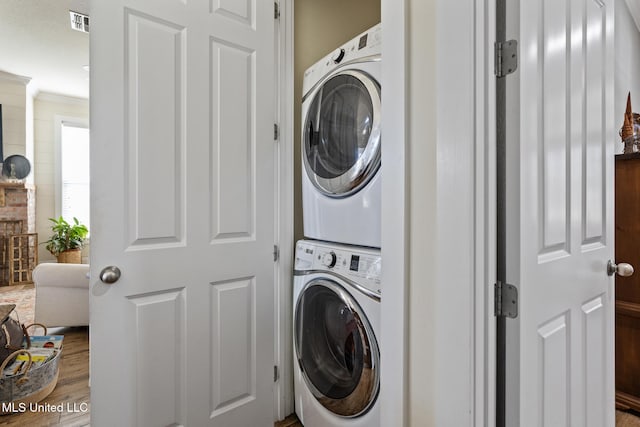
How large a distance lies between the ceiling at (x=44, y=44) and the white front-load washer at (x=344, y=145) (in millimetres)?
1875

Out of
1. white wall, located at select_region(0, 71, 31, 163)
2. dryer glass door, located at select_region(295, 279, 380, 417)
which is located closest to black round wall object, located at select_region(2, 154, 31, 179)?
white wall, located at select_region(0, 71, 31, 163)

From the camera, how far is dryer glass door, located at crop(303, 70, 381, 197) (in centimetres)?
133

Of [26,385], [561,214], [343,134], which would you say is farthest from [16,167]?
[561,214]

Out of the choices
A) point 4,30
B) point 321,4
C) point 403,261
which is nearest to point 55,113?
point 4,30

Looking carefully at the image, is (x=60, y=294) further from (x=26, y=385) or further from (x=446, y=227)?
(x=446, y=227)

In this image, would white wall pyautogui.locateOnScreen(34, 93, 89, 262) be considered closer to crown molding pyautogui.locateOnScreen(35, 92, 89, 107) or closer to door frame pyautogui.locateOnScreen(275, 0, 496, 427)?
crown molding pyautogui.locateOnScreen(35, 92, 89, 107)

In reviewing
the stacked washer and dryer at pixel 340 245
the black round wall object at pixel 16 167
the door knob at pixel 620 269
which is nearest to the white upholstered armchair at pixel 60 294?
the stacked washer and dryer at pixel 340 245

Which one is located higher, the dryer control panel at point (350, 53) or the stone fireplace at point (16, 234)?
the dryer control panel at point (350, 53)

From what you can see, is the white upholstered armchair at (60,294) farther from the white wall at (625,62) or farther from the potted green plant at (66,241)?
the white wall at (625,62)

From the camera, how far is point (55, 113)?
17.1ft

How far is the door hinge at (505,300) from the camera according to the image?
848mm

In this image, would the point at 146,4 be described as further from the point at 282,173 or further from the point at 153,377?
the point at 153,377

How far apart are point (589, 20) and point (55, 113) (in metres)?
6.33

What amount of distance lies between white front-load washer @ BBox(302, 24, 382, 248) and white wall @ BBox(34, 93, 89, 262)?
5.14 meters
